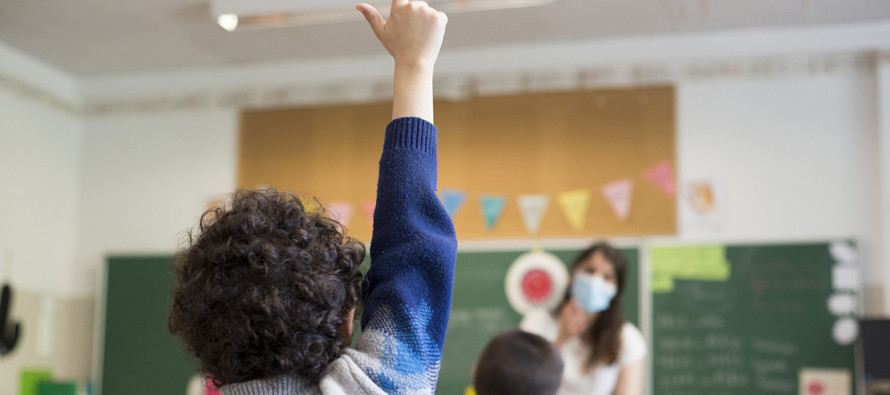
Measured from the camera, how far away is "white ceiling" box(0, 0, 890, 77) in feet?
12.3

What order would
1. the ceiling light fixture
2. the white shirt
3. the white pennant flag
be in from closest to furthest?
the white shirt → the ceiling light fixture → the white pennant flag

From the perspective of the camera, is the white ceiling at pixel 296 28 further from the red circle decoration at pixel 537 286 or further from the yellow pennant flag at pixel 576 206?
the red circle decoration at pixel 537 286

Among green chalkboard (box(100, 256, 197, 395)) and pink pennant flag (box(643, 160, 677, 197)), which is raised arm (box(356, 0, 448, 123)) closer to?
pink pennant flag (box(643, 160, 677, 197))

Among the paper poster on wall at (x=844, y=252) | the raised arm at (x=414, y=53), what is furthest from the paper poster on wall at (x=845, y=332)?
the raised arm at (x=414, y=53)

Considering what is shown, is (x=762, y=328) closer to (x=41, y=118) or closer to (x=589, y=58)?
(x=589, y=58)

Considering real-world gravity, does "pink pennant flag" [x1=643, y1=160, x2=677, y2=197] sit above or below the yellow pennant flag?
above

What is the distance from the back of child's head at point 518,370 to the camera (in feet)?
6.15

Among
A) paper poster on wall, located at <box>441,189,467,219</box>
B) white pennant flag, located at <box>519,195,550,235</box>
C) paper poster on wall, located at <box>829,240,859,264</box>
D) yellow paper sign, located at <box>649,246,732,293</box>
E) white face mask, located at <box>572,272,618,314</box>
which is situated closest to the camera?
white face mask, located at <box>572,272,618,314</box>

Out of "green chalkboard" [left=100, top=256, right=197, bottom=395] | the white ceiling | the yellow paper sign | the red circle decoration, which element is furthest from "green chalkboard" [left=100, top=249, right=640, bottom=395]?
the white ceiling

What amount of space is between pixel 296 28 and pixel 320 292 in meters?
3.40

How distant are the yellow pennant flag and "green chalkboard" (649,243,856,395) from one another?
35 cm

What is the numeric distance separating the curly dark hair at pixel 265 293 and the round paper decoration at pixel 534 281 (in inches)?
127

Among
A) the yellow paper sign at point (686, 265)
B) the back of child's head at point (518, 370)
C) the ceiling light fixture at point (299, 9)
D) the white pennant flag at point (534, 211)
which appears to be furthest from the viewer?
the white pennant flag at point (534, 211)

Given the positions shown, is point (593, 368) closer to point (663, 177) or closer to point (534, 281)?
point (534, 281)
